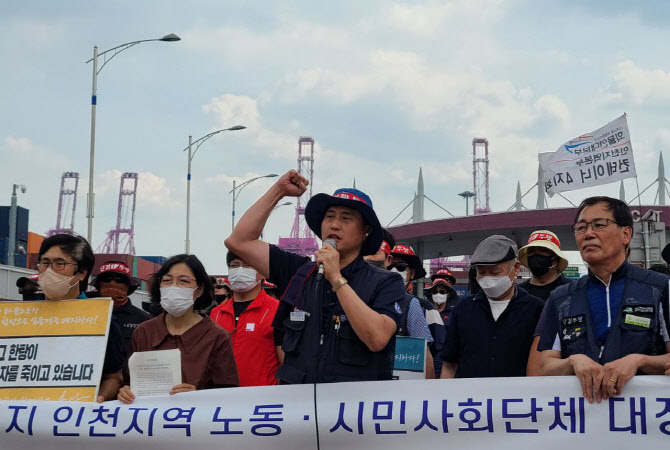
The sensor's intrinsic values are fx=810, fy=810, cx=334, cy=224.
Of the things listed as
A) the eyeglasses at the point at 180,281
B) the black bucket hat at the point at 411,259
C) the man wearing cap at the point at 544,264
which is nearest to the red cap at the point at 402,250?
the black bucket hat at the point at 411,259

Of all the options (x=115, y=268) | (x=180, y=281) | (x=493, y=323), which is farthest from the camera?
(x=115, y=268)

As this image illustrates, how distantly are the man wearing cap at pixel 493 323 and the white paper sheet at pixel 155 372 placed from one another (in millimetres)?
1682

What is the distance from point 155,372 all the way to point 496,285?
6.57 feet

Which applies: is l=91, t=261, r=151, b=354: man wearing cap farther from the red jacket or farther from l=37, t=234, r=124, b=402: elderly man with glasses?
l=37, t=234, r=124, b=402: elderly man with glasses

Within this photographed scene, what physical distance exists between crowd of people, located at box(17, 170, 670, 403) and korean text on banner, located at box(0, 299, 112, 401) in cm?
12

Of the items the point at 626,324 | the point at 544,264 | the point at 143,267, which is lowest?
the point at 626,324

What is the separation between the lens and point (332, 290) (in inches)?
142

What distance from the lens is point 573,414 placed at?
3.40 m

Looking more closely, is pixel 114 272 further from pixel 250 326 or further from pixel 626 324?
pixel 626 324

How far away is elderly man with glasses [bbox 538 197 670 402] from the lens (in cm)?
337

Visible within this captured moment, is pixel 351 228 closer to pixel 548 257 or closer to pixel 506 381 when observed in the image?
pixel 506 381

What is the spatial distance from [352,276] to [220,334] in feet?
3.16

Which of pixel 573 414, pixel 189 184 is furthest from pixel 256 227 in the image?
pixel 189 184

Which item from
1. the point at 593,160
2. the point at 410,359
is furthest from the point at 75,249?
the point at 593,160
